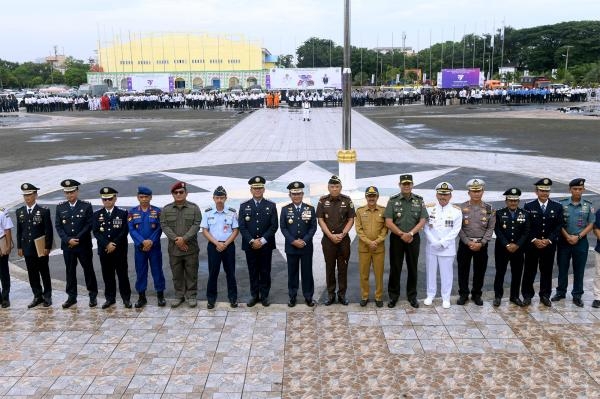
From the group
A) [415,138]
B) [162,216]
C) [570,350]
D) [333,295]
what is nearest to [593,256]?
[570,350]

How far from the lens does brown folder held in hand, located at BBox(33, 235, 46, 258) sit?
6.68 m

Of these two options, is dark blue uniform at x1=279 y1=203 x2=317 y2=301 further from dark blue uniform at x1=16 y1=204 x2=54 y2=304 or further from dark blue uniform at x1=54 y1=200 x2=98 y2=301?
dark blue uniform at x1=16 y1=204 x2=54 y2=304

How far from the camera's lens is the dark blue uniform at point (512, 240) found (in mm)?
6371

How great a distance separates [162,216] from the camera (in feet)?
21.8

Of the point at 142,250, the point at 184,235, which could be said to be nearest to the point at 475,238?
the point at 184,235

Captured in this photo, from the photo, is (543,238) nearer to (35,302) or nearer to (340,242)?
(340,242)

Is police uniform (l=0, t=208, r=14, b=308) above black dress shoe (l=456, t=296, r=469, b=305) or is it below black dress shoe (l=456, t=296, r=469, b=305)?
above

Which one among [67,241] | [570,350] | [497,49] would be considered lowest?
[570,350]

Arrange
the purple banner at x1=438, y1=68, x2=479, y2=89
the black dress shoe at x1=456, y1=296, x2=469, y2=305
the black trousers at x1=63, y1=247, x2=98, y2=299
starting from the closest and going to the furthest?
the black dress shoe at x1=456, y1=296, x2=469, y2=305
the black trousers at x1=63, y1=247, x2=98, y2=299
the purple banner at x1=438, y1=68, x2=479, y2=89

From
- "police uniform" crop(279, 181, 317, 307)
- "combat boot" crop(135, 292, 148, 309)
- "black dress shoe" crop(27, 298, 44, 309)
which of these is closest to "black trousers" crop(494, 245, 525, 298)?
"police uniform" crop(279, 181, 317, 307)

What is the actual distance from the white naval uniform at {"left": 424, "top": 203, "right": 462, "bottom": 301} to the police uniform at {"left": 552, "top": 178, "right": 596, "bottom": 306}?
127 centimetres

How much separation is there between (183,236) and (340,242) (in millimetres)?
1860

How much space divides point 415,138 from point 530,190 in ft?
35.4

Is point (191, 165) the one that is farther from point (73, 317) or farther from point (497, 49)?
point (497, 49)
